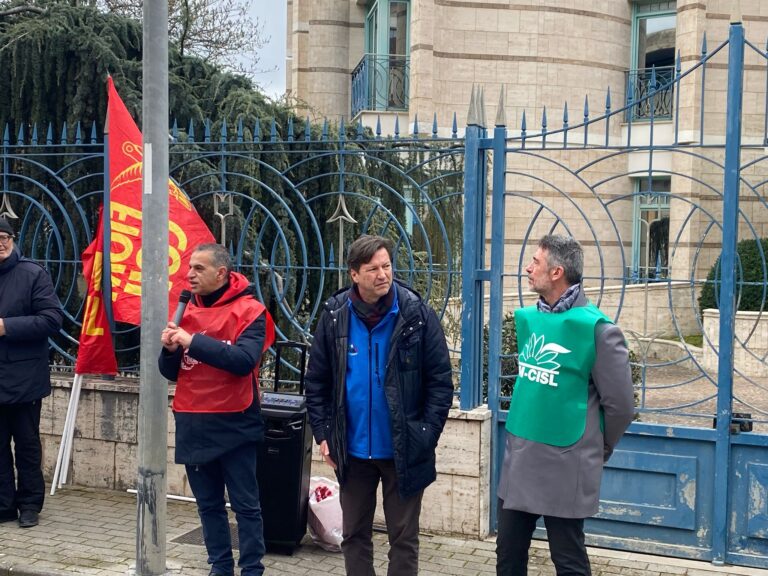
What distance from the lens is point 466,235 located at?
19.6ft

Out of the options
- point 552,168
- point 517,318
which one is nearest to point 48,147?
point 517,318

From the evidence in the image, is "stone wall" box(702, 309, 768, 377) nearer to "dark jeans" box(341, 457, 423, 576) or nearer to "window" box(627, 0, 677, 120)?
"window" box(627, 0, 677, 120)

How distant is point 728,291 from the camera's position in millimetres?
5387

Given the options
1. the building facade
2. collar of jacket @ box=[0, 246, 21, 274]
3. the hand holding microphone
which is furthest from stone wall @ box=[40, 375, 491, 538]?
the building facade

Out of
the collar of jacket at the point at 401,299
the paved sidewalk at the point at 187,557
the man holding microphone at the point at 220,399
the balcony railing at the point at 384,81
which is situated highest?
the balcony railing at the point at 384,81

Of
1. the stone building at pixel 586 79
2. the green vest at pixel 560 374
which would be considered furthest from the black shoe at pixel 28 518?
the stone building at pixel 586 79

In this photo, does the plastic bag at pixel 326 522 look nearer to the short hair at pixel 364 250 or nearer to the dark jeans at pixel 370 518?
the dark jeans at pixel 370 518

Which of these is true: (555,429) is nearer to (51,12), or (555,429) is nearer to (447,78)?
(51,12)

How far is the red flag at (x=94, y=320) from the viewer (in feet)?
22.1

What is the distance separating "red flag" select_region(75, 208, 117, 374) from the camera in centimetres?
674

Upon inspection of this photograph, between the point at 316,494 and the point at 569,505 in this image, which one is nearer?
the point at 569,505

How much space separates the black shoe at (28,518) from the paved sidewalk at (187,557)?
4cm

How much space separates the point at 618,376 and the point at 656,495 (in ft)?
6.63

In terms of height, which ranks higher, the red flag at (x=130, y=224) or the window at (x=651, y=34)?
the window at (x=651, y=34)
